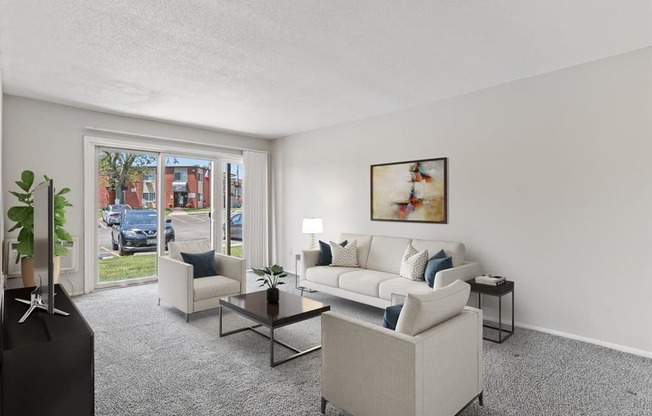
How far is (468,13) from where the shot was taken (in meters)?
2.55

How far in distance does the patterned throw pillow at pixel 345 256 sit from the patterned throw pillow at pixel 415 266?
832 millimetres

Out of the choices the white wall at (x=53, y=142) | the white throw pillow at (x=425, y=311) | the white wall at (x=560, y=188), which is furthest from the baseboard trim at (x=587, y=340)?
the white wall at (x=53, y=142)

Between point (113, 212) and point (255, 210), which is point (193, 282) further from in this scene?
point (255, 210)

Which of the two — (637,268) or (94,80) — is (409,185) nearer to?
(637,268)

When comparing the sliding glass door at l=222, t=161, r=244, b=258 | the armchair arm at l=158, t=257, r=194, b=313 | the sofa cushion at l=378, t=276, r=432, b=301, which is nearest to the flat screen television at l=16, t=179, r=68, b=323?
the armchair arm at l=158, t=257, r=194, b=313

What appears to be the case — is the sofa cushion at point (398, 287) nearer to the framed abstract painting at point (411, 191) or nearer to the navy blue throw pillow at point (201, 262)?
the framed abstract painting at point (411, 191)

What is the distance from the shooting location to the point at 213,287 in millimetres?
4105

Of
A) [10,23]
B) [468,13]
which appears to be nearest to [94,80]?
[10,23]

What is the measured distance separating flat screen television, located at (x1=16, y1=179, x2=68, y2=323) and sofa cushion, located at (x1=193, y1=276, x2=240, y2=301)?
1.75 metres

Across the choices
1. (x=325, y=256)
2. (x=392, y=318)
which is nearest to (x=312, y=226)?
(x=325, y=256)

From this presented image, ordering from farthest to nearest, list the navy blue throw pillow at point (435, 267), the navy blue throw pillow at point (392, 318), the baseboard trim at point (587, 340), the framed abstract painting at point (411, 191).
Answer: the framed abstract painting at point (411, 191)
the navy blue throw pillow at point (435, 267)
the baseboard trim at point (587, 340)
the navy blue throw pillow at point (392, 318)

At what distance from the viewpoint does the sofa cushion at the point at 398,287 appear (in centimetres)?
383

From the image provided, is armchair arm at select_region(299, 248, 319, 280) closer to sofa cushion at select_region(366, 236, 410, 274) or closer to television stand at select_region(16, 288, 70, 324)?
sofa cushion at select_region(366, 236, 410, 274)

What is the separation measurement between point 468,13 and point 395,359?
2.34m
